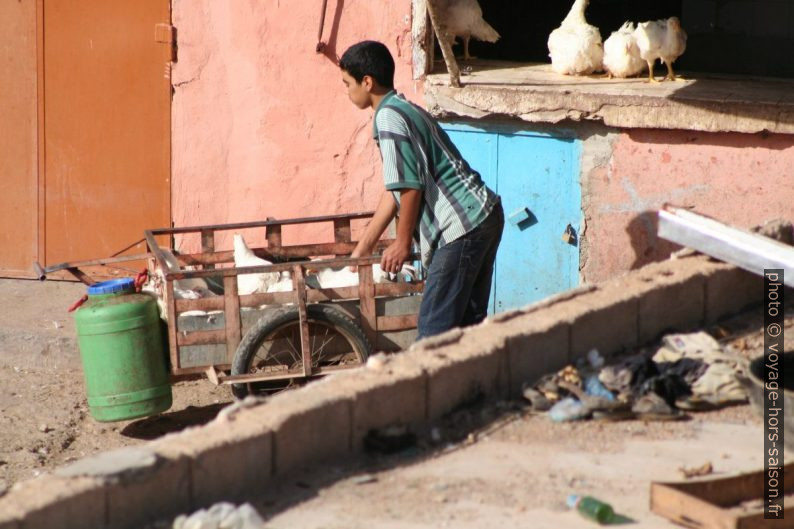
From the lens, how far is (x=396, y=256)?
5020mm

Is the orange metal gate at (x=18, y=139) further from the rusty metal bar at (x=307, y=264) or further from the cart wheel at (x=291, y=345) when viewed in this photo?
the cart wheel at (x=291, y=345)

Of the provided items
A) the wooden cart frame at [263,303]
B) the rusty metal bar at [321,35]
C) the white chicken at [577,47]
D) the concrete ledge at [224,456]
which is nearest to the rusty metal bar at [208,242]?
the wooden cart frame at [263,303]

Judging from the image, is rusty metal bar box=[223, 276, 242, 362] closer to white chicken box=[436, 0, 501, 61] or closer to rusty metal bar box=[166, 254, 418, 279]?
rusty metal bar box=[166, 254, 418, 279]

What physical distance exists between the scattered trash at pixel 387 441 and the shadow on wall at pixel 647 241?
10.8 feet

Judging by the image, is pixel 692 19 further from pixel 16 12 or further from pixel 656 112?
pixel 16 12

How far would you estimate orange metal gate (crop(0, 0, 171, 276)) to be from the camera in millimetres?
7602

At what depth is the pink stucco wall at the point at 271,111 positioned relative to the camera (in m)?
7.18

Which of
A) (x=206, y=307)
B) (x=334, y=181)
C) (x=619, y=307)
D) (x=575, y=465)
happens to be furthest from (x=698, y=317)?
(x=334, y=181)

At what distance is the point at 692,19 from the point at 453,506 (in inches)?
295

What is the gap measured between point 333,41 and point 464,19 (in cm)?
83

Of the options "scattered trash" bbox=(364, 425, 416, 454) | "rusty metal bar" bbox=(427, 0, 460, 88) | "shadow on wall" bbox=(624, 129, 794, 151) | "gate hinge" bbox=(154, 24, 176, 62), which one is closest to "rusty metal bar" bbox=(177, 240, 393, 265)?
"rusty metal bar" bbox=(427, 0, 460, 88)

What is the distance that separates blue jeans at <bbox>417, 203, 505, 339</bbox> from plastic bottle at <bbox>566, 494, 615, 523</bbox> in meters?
1.98

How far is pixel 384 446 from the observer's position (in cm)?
351

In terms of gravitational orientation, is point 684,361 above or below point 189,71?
below
